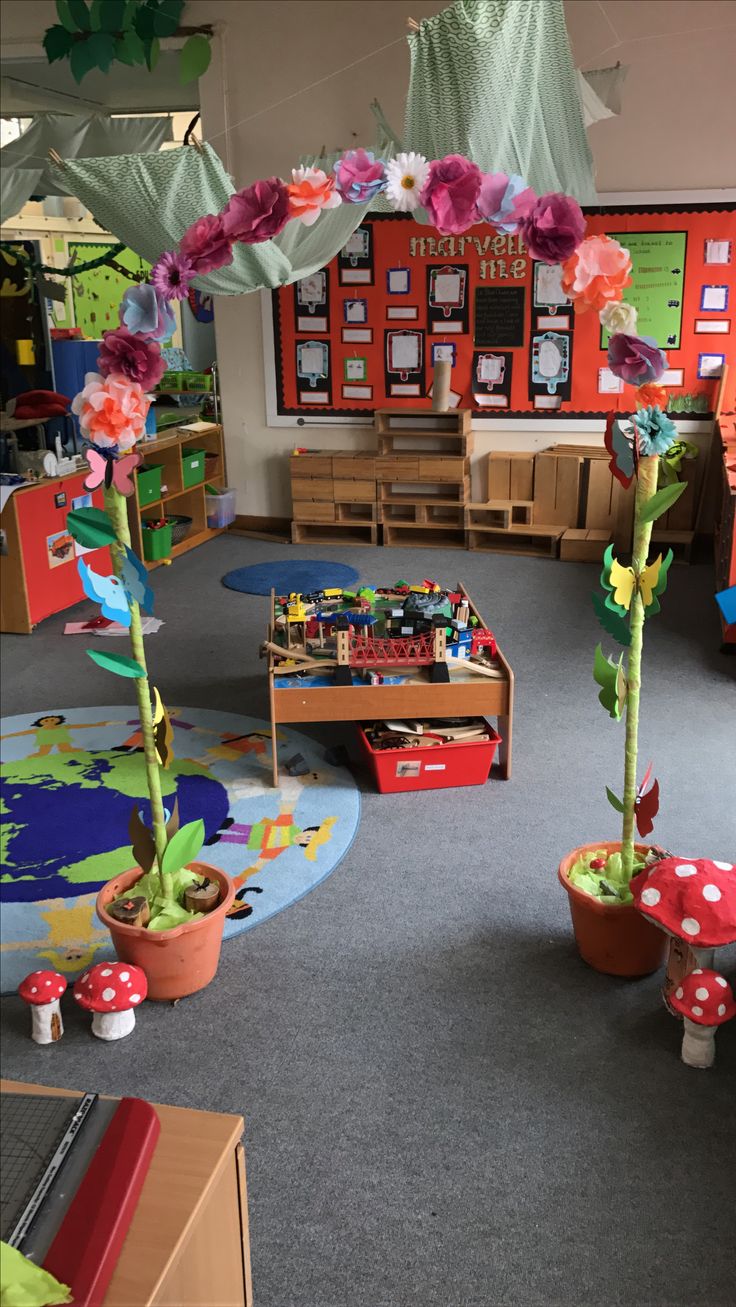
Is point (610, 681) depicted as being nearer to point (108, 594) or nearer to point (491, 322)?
point (108, 594)

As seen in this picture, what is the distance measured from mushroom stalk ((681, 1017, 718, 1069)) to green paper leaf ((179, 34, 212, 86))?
6.37 m

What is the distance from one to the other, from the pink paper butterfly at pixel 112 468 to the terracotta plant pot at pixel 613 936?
1447mm

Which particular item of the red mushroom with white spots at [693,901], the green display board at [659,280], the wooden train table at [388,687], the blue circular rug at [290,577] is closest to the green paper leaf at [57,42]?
the blue circular rug at [290,577]

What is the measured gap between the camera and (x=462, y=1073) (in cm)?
245

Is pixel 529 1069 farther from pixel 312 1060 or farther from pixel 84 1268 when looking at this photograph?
pixel 84 1268

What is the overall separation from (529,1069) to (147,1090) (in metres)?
0.87

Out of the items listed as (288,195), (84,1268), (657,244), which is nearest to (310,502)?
(657,244)

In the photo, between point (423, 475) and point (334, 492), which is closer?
point (423, 475)

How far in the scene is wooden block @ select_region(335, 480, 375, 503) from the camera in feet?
23.4

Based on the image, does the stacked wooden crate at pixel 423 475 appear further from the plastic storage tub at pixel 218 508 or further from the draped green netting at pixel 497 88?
the draped green netting at pixel 497 88

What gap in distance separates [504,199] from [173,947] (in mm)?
→ 1868

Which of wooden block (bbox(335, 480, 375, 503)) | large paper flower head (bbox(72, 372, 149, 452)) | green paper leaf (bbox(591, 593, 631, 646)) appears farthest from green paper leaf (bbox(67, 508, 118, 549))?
wooden block (bbox(335, 480, 375, 503))

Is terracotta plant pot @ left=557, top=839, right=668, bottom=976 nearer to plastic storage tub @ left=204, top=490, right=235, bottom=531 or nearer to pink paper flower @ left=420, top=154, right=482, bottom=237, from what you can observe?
pink paper flower @ left=420, top=154, right=482, bottom=237

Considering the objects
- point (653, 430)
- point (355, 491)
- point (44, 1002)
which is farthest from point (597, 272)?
point (355, 491)
